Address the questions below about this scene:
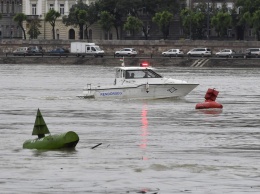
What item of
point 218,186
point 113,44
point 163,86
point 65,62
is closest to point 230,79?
point 163,86

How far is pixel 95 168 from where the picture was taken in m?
33.3

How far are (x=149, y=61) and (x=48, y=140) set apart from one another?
102 m

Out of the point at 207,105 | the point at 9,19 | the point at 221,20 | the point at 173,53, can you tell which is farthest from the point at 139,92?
the point at 9,19

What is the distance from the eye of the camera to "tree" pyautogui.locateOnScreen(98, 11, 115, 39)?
535 feet

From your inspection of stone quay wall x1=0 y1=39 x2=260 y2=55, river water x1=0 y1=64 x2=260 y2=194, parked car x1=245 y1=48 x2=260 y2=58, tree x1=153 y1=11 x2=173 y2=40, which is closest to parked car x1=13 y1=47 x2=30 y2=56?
stone quay wall x1=0 y1=39 x2=260 y2=55

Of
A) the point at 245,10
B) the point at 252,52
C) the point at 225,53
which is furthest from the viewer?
the point at 245,10

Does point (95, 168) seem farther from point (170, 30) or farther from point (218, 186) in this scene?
point (170, 30)

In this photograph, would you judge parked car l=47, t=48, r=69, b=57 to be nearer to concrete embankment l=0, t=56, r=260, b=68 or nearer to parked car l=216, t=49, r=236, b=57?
concrete embankment l=0, t=56, r=260, b=68

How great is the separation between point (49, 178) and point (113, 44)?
12733 centimetres

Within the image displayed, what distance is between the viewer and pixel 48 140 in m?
37.3

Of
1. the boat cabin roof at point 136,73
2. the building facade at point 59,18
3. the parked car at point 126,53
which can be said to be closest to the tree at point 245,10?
the parked car at point 126,53

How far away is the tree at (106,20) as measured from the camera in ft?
535

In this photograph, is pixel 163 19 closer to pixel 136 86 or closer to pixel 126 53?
pixel 126 53

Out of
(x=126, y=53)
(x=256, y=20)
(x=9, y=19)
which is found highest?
(x=256, y=20)
